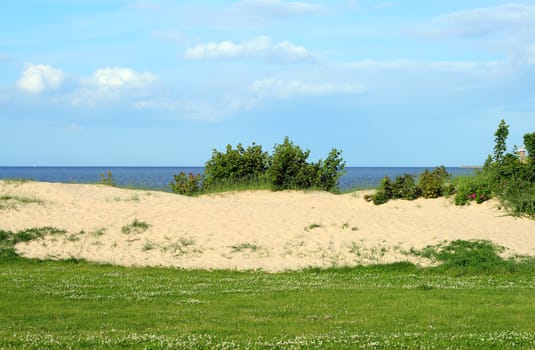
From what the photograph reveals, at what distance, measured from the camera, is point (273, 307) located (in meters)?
12.6

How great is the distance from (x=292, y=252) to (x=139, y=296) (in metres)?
7.32

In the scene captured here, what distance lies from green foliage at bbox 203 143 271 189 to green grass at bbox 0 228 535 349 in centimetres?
1435

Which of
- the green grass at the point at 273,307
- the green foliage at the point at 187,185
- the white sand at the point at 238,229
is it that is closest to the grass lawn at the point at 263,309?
the green grass at the point at 273,307

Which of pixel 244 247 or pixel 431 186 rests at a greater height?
pixel 431 186

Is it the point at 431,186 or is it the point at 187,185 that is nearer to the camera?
the point at 431,186

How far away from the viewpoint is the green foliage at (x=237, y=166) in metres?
32.9

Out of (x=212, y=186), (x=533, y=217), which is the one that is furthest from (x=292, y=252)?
(x=212, y=186)

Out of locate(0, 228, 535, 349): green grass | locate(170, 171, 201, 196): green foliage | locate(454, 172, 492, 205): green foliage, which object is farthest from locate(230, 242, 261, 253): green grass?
locate(170, 171, 201, 196): green foliage

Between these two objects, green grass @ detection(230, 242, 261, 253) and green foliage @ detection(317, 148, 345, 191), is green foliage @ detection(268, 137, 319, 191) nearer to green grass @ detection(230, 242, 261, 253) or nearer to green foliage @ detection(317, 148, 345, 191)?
green foliage @ detection(317, 148, 345, 191)

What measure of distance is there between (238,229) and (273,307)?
31.9 feet

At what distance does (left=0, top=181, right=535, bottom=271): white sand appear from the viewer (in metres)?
19.8

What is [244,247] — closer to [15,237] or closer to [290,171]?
[15,237]

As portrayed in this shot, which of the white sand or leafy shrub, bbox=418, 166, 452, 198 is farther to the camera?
leafy shrub, bbox=418, 166, 452, 198

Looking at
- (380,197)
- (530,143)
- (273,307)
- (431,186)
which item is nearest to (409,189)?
(431,186)
